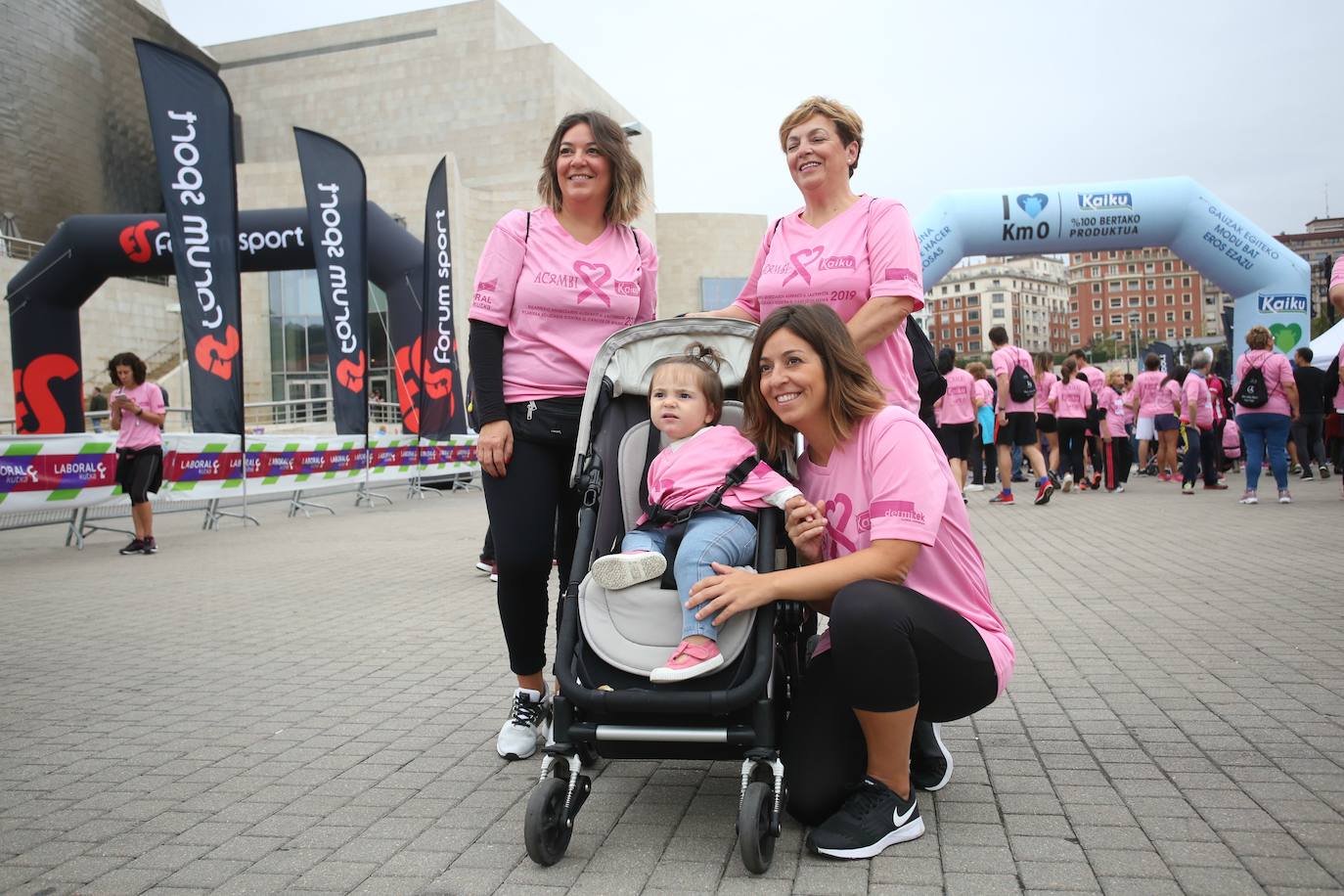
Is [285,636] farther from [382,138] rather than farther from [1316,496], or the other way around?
[382,138]

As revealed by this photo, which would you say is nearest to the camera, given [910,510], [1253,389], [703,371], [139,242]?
[910,510]

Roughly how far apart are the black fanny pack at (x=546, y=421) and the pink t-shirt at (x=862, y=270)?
0.77 meters

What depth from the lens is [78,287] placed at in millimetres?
18359

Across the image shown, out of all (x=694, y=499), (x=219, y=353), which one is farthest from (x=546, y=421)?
(x=219, y=353)

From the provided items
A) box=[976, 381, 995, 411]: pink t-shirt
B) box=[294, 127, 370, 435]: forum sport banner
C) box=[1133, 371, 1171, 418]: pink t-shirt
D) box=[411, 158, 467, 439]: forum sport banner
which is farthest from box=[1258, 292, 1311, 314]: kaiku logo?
box=[294, 127, 370, 435]: forum sport banner

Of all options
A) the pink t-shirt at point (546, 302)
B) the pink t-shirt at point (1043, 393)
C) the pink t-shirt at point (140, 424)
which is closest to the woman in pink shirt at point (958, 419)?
the pink t-shirt at point (1043, 393)

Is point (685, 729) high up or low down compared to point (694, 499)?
down

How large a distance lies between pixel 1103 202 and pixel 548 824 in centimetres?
1660

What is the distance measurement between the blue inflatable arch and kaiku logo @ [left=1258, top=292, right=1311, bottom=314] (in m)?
0.02

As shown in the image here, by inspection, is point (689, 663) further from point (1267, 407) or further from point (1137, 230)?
point (1137, 230)

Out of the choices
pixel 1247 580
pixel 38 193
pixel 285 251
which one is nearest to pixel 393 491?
pixel 285 251

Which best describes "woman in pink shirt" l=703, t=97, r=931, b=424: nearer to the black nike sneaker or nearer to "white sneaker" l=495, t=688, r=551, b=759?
the black nike sneaker

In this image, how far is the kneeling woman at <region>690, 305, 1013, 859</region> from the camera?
2555 mm

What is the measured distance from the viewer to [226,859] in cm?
264
